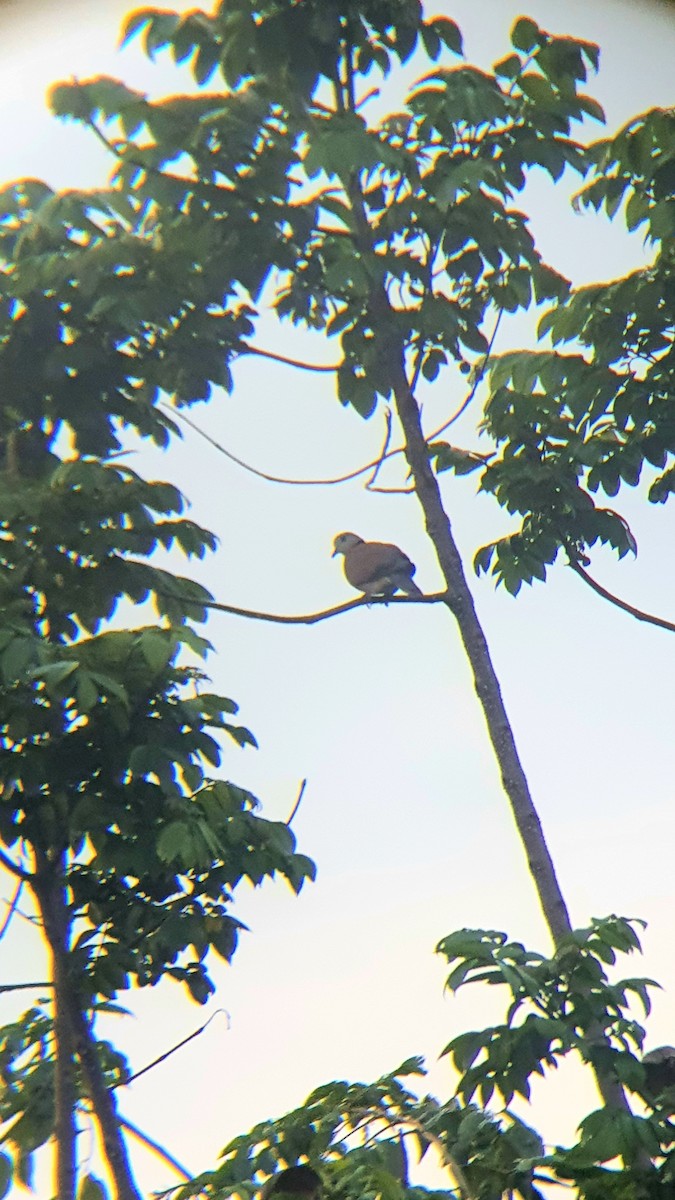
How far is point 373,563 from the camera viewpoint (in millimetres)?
1790

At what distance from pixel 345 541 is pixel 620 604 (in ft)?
1.37

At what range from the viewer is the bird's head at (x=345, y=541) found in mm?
1847

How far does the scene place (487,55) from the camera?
193cm

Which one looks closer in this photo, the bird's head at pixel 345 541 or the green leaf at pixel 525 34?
the green leaf at pixel 525 34

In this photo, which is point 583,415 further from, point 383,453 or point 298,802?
point 298,802

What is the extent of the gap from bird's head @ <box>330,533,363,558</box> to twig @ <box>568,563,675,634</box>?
320 millimetres

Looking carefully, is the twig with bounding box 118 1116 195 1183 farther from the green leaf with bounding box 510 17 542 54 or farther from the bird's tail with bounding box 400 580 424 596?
the green leaf with bounding box 510 17 542 54

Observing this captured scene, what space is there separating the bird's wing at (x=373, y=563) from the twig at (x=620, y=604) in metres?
0.25

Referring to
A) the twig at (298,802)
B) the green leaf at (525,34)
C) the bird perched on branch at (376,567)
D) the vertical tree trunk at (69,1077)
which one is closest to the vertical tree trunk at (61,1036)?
the vertical tree trunk at (69,1077)

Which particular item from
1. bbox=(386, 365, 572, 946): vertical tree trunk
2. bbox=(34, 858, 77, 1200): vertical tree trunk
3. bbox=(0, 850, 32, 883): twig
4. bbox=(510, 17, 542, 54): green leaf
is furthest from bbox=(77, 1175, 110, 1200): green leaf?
bbox=(510, 17, 542, 54): green leaf

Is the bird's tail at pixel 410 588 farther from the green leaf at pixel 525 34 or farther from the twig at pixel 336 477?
the green leaf at pixel 525 34

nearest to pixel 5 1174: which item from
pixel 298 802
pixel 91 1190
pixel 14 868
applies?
pixel 91 1190

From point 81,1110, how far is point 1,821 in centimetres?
40

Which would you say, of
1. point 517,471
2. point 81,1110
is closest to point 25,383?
point 517,471
